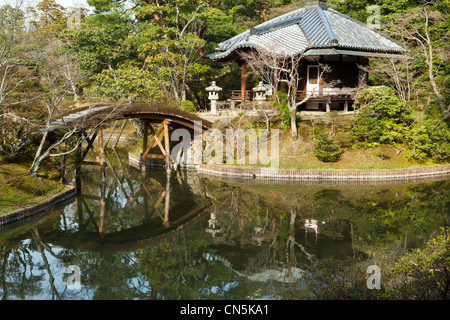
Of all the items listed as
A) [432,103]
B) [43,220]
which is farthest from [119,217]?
[432,103]

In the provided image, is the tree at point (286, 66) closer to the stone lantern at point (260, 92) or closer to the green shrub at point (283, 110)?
the green shrub at point (283, 110)

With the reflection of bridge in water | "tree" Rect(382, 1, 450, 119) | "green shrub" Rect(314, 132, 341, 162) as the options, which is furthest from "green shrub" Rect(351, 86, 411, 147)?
the reflection of bridge in water

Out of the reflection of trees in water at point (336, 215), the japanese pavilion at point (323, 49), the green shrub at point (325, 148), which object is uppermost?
the japanese pavilion at point (323, 49)

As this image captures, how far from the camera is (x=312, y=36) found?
26875mm

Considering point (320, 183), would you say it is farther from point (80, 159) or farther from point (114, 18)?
point (114, 18)

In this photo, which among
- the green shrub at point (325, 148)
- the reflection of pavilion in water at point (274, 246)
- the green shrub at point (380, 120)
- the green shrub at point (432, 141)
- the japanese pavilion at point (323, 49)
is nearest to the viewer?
the reflection of pavilion in water at point (274, 246)

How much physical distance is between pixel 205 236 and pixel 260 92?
15.8 metres

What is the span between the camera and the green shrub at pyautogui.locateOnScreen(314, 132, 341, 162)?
22.3 m

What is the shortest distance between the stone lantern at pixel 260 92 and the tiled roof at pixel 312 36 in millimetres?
2574

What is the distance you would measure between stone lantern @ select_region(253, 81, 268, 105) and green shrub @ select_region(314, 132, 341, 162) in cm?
548

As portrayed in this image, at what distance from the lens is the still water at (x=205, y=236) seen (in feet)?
33.1

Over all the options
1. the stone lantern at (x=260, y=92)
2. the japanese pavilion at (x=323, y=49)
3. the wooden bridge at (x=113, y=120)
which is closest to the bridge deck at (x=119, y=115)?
the wooden bridge at (x=113, y=120)

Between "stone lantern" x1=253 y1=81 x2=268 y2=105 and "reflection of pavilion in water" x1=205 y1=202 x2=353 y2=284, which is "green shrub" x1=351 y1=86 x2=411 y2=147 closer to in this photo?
"stone lantern" x1=253 y1=81 x2=268 y2=105

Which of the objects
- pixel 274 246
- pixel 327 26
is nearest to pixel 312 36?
pixel 327 26
